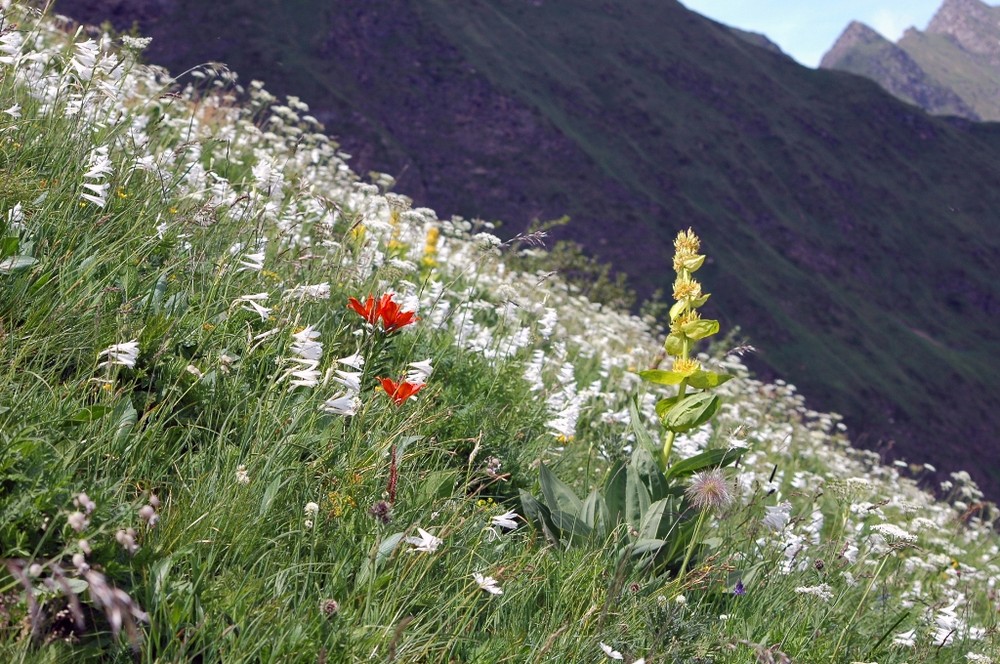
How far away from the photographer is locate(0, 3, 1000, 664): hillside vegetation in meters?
1.91

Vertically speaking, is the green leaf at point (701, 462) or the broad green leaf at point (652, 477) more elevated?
the green leaf at point (701, 462)

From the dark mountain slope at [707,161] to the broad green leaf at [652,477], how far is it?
36680mm

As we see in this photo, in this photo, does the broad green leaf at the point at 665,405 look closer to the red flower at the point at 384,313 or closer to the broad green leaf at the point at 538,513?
the broad green leaf at the point at 538,513

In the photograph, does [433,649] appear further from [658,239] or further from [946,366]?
[946,366]

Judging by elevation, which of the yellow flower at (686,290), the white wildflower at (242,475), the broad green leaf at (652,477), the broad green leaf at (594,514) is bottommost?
the white wildflower at (242,475)

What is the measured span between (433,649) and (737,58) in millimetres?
95223

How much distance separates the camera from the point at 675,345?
10.7ft

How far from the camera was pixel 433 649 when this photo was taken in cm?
210

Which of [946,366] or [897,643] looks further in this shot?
[946,366]

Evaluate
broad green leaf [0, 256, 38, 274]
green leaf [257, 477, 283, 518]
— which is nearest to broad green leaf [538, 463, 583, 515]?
green leaf [257, 477, 283, 518]

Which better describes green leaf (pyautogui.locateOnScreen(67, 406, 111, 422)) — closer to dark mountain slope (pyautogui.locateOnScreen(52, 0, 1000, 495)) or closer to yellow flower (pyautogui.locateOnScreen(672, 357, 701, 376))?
yellow flower (pyautogui.locateOnScreen(672, 357, 701, 376))

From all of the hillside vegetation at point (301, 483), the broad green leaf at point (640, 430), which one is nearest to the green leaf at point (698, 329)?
the hillside vegetation at point (301, 483)

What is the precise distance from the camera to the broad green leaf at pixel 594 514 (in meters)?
2.99

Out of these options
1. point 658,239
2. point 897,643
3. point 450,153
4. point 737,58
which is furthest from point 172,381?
point 737,58
